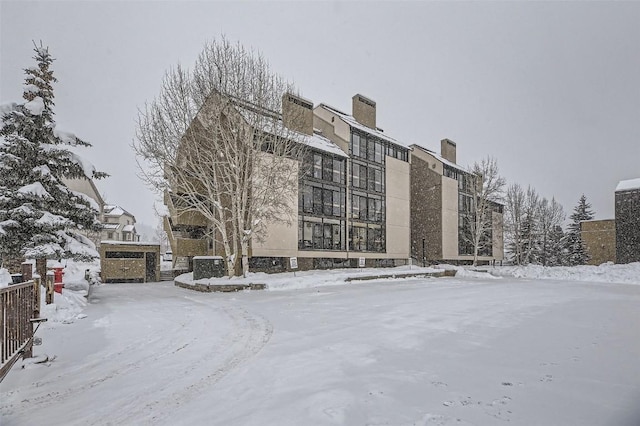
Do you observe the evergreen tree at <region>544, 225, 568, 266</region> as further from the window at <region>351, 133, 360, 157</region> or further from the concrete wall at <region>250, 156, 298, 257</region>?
the concrete wall at <region>250, 156, 298, 257</region>

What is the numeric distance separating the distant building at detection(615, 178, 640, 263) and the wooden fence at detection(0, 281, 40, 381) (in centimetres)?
4867

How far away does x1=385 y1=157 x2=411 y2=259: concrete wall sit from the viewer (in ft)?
116

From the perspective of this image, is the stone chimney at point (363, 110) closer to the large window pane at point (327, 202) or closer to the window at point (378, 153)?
the window at point (378, 153)

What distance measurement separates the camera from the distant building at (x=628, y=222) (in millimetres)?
38062

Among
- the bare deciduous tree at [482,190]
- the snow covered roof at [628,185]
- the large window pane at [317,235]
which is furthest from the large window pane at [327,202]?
the snow covered roof at [628,185]

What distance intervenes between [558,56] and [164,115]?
33.3m

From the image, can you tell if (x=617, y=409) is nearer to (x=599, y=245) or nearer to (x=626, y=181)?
(x=626, y=181)

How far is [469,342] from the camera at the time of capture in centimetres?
712

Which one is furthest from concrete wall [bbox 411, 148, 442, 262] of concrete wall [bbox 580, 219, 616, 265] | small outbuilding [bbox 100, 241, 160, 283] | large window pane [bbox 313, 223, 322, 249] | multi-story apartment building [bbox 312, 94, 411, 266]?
small outbuilding [bbox 100, 241, 160, 283]

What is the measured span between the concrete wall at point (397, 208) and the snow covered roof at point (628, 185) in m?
23.8

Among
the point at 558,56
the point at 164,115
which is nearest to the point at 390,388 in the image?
the point at 164,115

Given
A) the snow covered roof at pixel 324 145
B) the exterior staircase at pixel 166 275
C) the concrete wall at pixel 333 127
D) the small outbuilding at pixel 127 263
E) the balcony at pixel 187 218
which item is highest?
the concrete wall at pixel 333 127

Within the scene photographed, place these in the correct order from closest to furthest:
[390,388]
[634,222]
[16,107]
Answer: [390,388]
[16,107]
[634,222]

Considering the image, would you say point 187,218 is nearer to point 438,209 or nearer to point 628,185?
point 438,209
